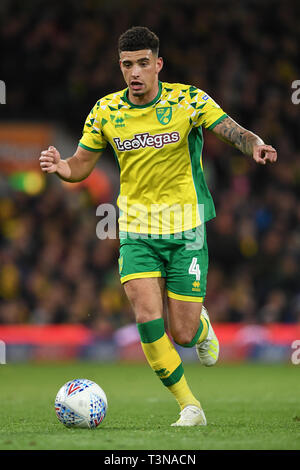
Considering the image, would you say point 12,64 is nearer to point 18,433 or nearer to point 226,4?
point 226,4

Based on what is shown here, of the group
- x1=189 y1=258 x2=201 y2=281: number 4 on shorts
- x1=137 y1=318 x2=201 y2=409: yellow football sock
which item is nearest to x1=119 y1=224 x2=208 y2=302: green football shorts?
x1=189 y1=258 x2=201 y2=281: number 4 on shorts

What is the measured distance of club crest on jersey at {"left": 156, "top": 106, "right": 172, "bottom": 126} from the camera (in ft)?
→ 20.7

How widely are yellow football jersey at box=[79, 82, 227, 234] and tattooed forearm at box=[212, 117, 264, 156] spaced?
0.06 metres

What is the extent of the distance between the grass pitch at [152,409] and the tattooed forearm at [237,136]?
1.91m

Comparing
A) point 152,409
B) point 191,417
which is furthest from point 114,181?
point 191,417

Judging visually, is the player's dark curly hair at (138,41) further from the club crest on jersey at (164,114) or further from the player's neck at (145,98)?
the club crest on jersey at (164,114)

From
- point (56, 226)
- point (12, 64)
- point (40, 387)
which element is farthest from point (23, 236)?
point (40, 387)

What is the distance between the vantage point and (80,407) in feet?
19.2

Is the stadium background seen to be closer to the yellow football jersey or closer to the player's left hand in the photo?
the yellow football jersey

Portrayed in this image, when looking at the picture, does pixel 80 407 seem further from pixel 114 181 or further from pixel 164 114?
pixel 114 181

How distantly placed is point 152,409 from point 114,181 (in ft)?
33.1

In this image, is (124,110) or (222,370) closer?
(124,110)

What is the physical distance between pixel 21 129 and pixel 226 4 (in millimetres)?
5082

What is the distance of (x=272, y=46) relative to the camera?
17.8 meters
